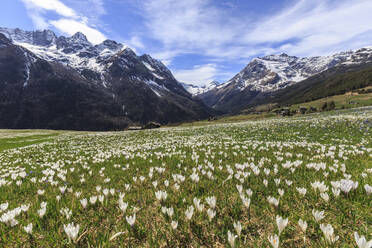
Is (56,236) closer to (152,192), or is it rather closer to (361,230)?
(152,192)

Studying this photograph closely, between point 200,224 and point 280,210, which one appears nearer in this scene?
point 200,224

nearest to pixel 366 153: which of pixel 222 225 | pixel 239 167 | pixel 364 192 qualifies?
pixel 364 192

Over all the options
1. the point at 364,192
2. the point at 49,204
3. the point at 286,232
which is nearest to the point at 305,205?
the point at 286,232

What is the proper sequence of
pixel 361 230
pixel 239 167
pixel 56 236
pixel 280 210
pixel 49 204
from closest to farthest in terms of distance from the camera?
pixel 361 230
pixel 56 236
pixel 280 210
pixel 49 204
pixel 239 167

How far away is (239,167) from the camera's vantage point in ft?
16.9

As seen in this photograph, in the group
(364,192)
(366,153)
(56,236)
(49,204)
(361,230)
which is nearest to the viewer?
(361,230)

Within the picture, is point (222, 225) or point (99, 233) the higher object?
point (99, 233)

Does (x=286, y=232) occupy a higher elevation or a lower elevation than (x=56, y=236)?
lower

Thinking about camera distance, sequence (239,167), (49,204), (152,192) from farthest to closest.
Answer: (239,167) → (152,192) → (49,204)

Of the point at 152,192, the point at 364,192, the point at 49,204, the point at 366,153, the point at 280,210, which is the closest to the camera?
the point at 280,210

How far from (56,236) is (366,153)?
931 cm

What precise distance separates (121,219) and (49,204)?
6.03 feet

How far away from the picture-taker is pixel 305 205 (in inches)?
123

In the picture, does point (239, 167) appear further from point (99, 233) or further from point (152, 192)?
point (99, 233)
